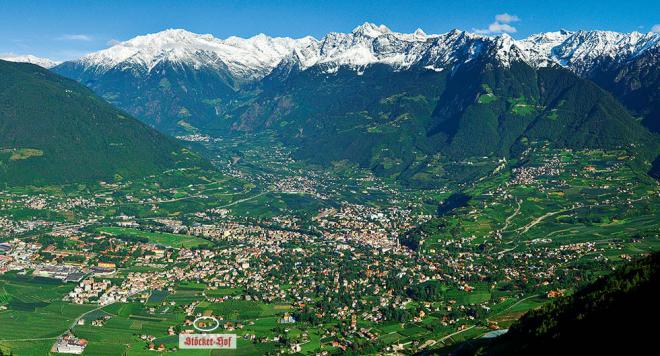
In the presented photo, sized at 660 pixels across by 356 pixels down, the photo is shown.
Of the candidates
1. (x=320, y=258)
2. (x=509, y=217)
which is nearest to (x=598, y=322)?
(x=320, y=258)

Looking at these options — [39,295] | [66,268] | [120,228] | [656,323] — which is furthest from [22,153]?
[656,323]

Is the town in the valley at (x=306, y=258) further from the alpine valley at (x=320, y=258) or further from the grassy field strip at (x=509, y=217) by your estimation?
the grassy field strip at (x=509, y=217)

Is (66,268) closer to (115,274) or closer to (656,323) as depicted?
(115,274)

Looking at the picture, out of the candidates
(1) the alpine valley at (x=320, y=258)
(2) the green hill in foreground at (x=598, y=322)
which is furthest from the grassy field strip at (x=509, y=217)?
(2) the green hill in foreground at (x=598, y=322)

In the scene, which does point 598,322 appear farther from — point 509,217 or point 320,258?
point 509,217

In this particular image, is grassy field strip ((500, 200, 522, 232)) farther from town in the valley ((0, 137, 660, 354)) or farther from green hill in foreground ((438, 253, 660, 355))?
green hill in foreground ((438, 253, 660, 355))

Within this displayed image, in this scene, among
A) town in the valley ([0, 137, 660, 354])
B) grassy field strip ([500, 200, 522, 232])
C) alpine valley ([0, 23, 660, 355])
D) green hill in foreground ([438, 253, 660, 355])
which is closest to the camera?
green hill in foreground ([438, 253, 660, 355])

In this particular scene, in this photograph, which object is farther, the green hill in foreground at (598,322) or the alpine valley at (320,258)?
the alpine valley at (320,258)

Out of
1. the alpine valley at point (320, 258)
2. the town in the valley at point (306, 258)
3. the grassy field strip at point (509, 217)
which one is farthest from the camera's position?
the grassy field strip at point (509, 217)

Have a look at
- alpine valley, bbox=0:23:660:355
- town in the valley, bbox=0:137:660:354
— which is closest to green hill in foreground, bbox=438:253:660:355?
alpine valley, bbox=0:23:660:355
